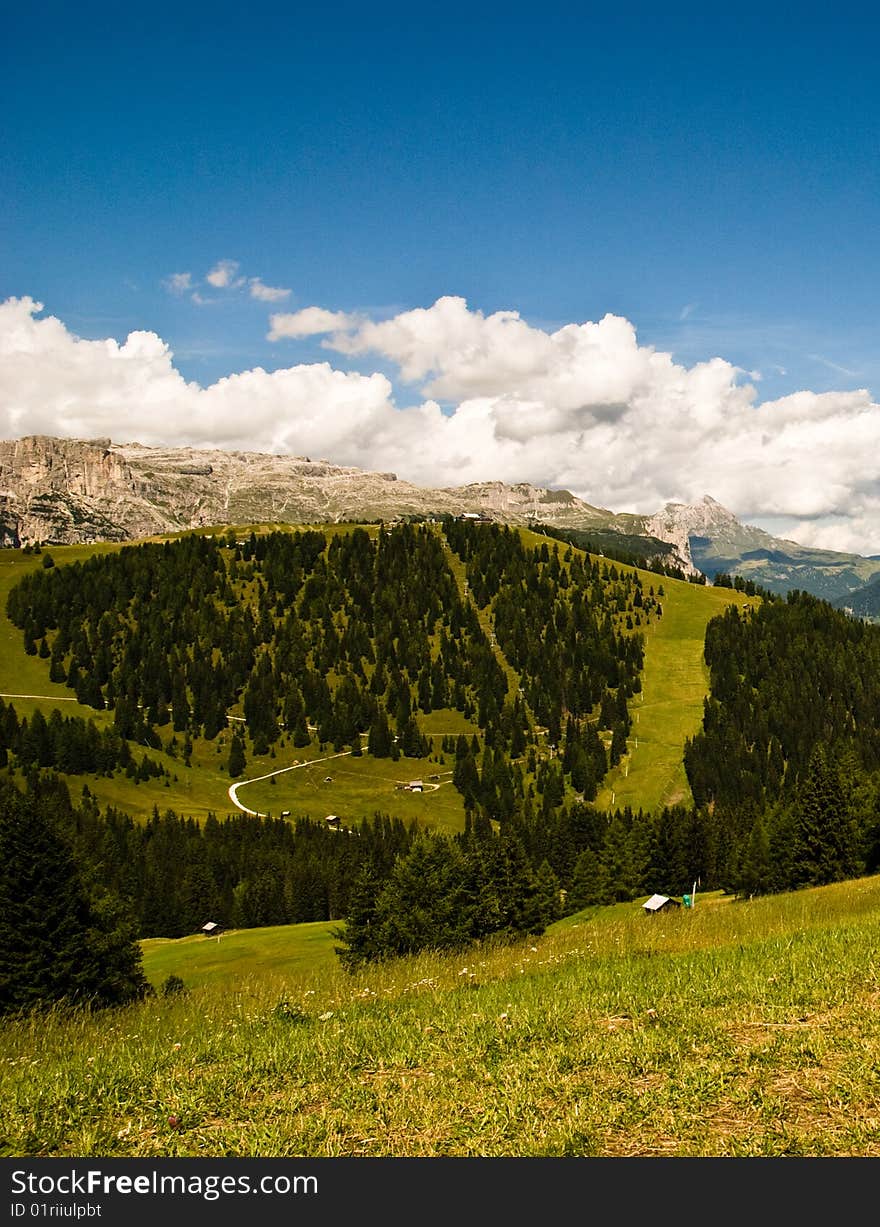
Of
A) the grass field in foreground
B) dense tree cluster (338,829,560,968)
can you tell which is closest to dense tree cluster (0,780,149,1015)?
dense tree cluster (338,829,560,968)

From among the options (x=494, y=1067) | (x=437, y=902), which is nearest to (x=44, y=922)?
(x=437, y=902)

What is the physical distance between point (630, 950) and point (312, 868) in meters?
129

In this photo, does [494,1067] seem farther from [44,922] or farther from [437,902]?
[437,902]

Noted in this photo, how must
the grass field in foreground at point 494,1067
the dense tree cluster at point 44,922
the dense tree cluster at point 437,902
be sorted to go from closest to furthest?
the grass field in foreground at point 494,1067, the dense tree cluster at point 44,922, the dense tree cluster at point 437,902

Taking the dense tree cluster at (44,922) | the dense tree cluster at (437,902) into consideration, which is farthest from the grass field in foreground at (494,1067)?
the dense tree cluster at (437,902)

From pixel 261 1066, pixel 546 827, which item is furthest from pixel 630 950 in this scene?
pixel 546 827

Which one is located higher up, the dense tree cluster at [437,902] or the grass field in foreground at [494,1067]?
the grass field in foreground at [494,1067]

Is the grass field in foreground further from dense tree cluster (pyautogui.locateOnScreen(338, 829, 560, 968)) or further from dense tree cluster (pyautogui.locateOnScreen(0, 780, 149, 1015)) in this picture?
dense tree cluster (pyautogui.locateOnScreen(338, 829, 560, 968))

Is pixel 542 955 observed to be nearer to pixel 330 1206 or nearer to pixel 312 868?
pixel 330 1206

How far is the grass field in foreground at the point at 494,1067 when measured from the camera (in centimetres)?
852

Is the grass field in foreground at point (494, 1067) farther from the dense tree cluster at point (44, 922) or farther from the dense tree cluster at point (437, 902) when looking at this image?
the dense tree cluster at point (437, 902)

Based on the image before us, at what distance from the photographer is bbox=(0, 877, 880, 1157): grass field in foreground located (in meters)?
8.52

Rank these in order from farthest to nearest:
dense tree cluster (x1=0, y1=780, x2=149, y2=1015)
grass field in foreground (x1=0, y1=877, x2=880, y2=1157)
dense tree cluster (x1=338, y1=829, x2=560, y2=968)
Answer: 1. dense tree cluster (x1=338, y1=829, x2=560, y2=968)
2. dense tree cluster (x1=0, y1=780, x2=149, y2=1015)
3. grass field in foreground (x1=0, y1=877, x2=880, y2=1157)

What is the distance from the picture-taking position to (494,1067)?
1051 cm
